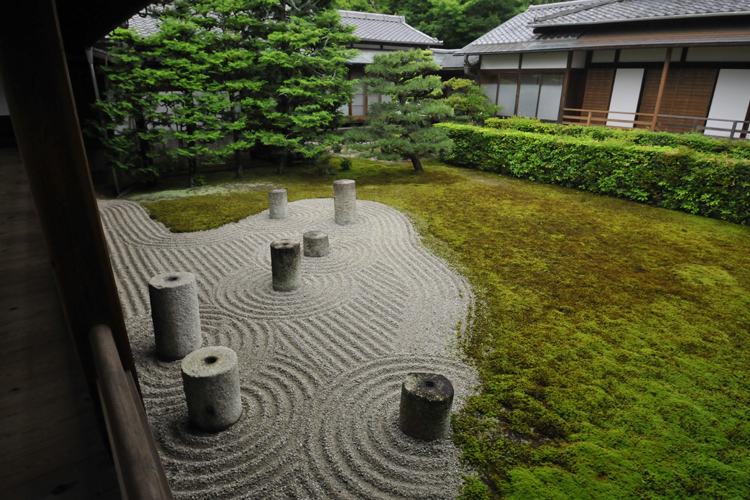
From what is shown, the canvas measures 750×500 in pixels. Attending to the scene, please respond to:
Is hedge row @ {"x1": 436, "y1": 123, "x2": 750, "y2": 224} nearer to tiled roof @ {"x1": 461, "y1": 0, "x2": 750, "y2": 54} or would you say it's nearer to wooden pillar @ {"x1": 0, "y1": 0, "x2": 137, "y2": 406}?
tiled roof @ {"x1": 461, "y1": 0, "x2": 750, "y2": 54}

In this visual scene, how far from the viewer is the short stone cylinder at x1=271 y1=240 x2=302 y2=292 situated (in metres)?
5.91

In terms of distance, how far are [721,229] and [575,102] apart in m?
9.87

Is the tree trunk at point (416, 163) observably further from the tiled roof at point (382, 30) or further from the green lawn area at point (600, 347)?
the tiled roof at point (382, 30)

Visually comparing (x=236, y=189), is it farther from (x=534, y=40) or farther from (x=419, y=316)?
(x=534, y=40)

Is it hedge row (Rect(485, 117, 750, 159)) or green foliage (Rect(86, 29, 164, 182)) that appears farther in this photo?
hedge row (Rect(485, 117, 750, 159))

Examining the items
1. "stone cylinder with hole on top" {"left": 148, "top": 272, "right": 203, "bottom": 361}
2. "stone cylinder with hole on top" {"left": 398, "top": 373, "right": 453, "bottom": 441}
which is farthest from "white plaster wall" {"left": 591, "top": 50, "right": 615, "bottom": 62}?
"stone cylinder with hole on top" {"left": 148, "top": 272, "right": 203, "bottom": 361}

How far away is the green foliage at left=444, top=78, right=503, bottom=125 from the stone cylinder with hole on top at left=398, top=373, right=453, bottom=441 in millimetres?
13453

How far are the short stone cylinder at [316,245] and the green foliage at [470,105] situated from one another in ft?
33.1

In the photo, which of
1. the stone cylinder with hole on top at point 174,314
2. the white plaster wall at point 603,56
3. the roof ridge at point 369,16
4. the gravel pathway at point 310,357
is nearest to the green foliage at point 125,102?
the gravel pathway at point 310,357

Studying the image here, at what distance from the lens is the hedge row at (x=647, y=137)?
10253 millimetres

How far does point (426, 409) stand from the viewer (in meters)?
3.45

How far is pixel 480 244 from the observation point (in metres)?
A: 7.80

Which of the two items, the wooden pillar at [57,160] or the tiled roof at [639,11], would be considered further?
the tiled roof at [639,11]

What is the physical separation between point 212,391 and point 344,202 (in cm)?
571
